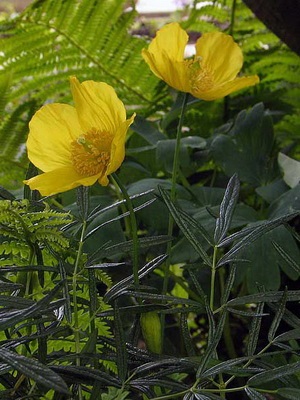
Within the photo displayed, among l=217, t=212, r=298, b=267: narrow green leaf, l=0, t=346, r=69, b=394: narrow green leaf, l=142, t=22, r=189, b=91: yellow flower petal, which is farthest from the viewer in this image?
l=142, t=22, r=189, b=91: yellow flower petal

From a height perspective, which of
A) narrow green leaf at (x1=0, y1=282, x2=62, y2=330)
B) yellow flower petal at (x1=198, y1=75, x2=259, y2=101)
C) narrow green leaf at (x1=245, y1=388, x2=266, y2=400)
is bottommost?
narrow green leaf at (x1=245, y1=388, x2=266, y2=400)

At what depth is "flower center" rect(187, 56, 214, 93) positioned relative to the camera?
0.53 meters

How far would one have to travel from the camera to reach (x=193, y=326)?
888 mm

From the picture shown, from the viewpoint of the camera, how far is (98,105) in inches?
16.3

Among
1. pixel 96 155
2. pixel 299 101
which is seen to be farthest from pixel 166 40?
pixel 299 101

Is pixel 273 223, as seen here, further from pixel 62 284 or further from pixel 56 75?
pixel 56 75

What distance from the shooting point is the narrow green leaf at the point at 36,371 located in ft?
0.89

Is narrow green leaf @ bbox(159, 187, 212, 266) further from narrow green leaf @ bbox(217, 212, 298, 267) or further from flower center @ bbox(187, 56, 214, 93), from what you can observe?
flower center @ bbox(187, 56, 214, 93)

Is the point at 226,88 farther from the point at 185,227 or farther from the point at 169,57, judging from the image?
the point at 185,227

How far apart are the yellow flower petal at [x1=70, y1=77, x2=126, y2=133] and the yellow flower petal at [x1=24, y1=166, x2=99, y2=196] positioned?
0.12ft

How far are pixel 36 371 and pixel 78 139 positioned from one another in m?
0.17

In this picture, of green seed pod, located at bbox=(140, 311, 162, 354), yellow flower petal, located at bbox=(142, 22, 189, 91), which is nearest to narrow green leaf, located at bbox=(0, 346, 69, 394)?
green seed pod, located at bbox=(140, 311, 162, 354)

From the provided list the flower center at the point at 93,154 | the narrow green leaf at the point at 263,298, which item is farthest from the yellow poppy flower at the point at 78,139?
the narrow green leaf at the point at 263,298

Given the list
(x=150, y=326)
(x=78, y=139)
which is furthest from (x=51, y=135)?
(x=150, y=326)
